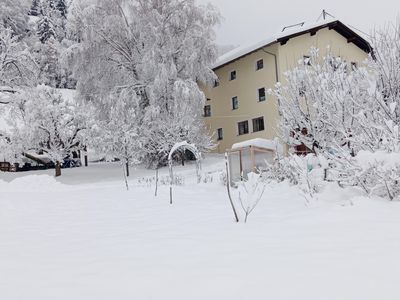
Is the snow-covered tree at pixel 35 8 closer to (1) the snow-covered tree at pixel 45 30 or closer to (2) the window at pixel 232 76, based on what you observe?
(1) the snow-covered tree at pixel 45 30

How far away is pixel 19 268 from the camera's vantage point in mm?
4359

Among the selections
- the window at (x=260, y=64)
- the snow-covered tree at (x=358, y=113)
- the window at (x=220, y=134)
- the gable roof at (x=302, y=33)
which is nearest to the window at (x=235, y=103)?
the window at (x=220, y=134)

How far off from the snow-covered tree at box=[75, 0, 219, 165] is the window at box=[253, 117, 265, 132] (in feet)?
13.4

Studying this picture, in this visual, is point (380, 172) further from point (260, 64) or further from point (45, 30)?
point (45, 30)

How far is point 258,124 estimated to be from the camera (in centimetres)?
2742

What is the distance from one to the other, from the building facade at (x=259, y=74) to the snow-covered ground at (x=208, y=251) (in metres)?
16.3

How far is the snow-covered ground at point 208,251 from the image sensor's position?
11.3 feet

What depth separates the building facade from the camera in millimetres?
25047

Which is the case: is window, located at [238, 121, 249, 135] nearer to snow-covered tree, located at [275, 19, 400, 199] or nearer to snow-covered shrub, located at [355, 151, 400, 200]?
snow-covered tree, located at [275, 19, 400, 199]

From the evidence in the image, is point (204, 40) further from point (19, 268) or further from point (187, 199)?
point (19, 268)

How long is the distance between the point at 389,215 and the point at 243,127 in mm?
22919

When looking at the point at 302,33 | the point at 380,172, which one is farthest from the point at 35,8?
the point at 380,172

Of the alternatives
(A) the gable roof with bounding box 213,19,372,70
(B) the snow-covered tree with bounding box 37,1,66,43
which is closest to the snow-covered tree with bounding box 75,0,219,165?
(A) the gable roof with bounding box 213,19,372,70

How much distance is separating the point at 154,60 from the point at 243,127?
8.95 metres
